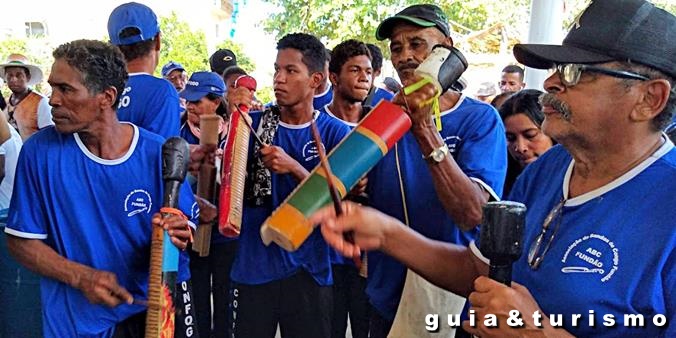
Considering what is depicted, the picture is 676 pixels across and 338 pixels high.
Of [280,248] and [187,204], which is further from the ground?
[187,204]

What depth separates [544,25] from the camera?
6.61 metres

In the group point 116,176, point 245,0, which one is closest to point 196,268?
point 116,176

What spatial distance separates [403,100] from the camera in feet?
6.32

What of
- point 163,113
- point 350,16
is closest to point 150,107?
point 163,113

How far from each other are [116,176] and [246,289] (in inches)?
45.8

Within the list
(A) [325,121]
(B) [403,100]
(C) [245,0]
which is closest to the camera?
(B) [403,100]

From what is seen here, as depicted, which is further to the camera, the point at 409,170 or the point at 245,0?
the point at 245,0

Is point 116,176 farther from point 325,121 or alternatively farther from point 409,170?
point 325,121

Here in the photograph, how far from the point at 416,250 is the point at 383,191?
0.66 meters

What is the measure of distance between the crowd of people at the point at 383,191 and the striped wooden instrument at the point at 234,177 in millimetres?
Result: 41

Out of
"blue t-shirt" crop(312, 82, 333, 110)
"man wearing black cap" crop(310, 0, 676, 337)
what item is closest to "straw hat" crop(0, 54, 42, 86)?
"blue t-shirt" crop(312, 82, 333, 110)

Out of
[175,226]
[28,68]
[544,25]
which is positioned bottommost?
[175,226]

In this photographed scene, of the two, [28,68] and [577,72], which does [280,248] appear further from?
[28,68]

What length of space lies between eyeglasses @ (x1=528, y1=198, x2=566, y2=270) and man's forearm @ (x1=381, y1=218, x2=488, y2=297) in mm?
225
